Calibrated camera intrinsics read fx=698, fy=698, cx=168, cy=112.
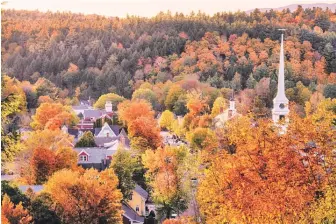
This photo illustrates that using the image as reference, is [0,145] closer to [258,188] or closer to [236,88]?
[258,188]

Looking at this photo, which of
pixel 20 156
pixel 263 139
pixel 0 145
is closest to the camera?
pixel 0 145

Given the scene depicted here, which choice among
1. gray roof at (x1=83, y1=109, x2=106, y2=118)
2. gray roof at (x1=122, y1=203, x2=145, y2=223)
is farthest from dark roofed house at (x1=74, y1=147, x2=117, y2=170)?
gray roof at (x1=83, y1=109, x2=106, y2=118)

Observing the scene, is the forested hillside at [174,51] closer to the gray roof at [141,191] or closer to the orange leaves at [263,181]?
the gray roof at [141,191]

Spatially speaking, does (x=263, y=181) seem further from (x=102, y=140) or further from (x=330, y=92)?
(x=330, y=92)

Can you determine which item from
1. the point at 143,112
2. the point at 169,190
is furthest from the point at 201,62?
the point at 169,190

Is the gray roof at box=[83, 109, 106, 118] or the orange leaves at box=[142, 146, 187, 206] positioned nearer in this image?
the orange leaves at box=[142, 146, 187, 206]

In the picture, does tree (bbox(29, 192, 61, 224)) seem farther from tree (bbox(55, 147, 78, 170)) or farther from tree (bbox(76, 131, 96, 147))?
tree (bbox(76, 131, 96, 147))

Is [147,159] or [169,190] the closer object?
[169,190]
